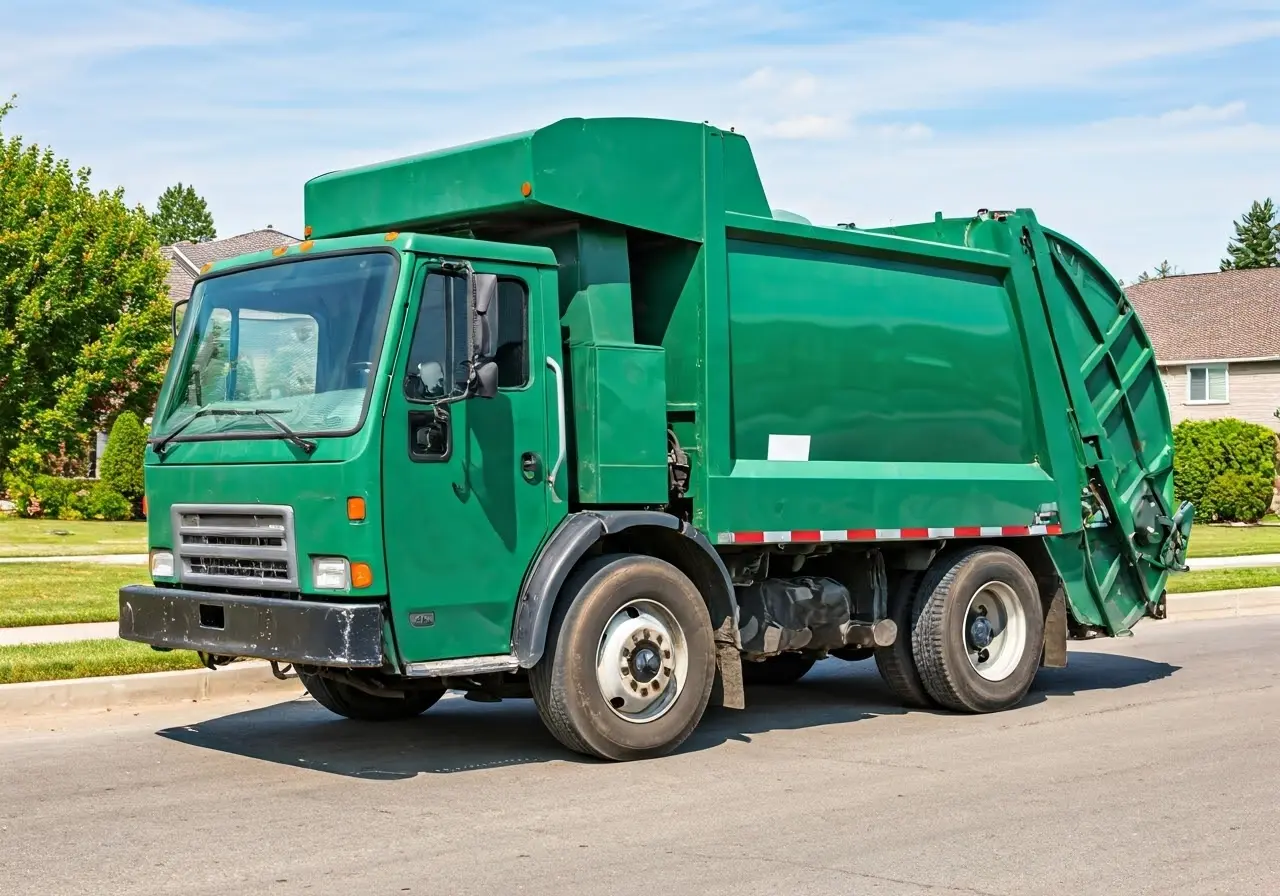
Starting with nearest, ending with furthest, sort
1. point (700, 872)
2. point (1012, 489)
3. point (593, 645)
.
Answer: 1. point (700, 872)
2. point (593, 645)
3. point (1012, 489)

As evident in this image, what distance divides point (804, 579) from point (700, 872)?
12.7ft

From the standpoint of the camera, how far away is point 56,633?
40.8 ft

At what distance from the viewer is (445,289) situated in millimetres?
7625

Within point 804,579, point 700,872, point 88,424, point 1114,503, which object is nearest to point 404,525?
point 700,872

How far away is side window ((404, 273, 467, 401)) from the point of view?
24.8 feet

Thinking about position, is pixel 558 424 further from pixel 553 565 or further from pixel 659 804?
pixel 659 804

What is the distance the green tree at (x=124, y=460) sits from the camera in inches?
1276

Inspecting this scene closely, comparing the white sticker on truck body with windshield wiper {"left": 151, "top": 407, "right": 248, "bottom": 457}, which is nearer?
windshield wiper {"left": 151, "top": 407, "right": 248, "bottom": 457}

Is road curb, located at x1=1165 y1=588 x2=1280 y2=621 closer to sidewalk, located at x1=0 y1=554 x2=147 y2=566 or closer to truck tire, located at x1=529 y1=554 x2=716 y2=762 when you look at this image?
truck tire, located at x1=529 y1=554 x2=716 y2=762

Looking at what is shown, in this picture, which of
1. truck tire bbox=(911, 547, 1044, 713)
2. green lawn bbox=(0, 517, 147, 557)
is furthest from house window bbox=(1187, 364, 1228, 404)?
truck tire bbox=(911, 547, 1044, 713)

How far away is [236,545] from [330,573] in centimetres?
70

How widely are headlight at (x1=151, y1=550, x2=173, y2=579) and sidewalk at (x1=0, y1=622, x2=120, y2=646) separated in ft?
12.3

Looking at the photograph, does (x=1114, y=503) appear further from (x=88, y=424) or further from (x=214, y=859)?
(x=88, y=424)

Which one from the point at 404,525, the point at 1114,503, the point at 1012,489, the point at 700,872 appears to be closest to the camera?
the point at 700,872
